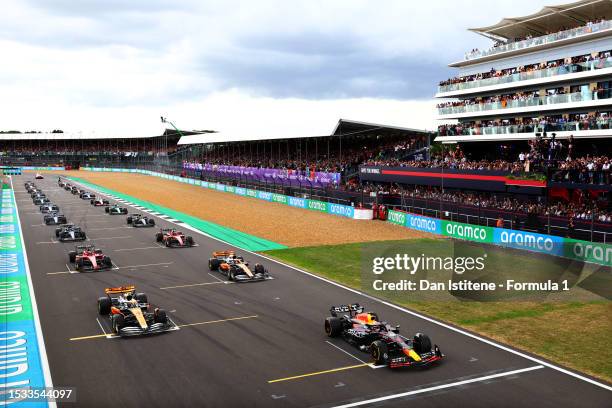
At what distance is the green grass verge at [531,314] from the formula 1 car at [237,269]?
2968 mm

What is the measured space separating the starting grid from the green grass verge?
37.9ft

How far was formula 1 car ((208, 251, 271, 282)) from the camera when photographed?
76.6ft

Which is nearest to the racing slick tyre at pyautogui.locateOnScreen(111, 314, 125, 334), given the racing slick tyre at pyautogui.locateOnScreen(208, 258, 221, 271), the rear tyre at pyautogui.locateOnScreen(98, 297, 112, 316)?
the rear tyre at pyautogui.locateOnScreen(98, 297, 112, 316)

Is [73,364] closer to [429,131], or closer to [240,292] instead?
[240,292]

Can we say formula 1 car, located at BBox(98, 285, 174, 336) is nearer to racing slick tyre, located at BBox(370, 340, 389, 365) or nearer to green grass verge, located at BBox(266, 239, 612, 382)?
racing slick tyre, located at BBox(370, 340, 389, 365)

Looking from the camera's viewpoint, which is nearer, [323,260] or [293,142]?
[323,260]

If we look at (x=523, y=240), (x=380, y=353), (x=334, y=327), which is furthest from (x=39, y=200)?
(x=380, y=353)

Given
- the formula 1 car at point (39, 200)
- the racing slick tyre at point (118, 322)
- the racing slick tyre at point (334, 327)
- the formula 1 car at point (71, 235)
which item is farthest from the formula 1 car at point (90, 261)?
the formula 1 car at point (39, 200)

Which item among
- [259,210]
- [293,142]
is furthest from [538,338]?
[293,142]

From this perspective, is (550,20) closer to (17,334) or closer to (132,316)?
(132,316)

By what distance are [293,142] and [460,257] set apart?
2112 inches

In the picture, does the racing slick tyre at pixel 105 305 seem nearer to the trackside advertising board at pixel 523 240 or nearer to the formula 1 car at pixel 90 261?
the formula 1 car at pixel 90 261

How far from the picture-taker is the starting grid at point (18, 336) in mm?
13211

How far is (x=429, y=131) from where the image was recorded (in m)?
58.8
